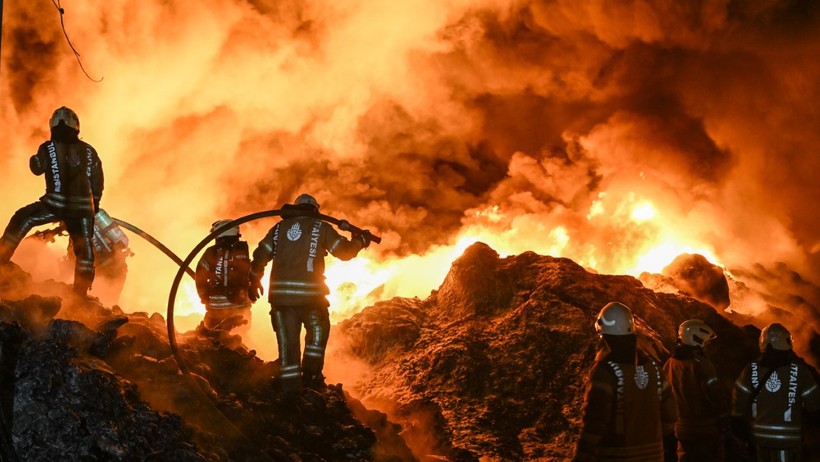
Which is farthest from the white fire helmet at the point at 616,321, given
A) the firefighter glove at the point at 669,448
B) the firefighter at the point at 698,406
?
the firefighter at the point at 698,406

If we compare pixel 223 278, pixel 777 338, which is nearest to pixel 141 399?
pixel 223 278

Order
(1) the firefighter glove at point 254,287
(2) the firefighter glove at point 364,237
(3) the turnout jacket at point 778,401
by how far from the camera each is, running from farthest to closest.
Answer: (1) the firefighter glove at point 254,287 → (2) the firefighter glove at point 364,237 → (3) the turnout jacket at point 778,401

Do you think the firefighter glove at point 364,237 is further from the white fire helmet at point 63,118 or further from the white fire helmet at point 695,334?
the white fire helmet at point 695,334

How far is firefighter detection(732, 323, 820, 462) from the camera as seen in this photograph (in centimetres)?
679

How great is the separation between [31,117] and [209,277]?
11.6m

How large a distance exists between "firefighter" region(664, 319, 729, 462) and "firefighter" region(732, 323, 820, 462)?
0.79 feet

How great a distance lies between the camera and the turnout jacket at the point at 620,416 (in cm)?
461

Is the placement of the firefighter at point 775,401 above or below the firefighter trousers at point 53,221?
below

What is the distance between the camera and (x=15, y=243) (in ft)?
23.5

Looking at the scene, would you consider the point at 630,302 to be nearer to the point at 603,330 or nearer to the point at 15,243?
the point at 603,330

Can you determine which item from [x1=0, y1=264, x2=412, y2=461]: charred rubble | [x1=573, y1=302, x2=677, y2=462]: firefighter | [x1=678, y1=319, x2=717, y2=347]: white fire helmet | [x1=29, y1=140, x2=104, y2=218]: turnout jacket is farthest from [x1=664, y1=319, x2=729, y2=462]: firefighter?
[x1=29, y1=140, x2=104, y2=218]: turnout jacket

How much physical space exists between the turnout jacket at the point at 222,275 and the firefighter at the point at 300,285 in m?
1.57

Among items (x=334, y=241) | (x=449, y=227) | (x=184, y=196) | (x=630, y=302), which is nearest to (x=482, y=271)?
(x=630, y=302)

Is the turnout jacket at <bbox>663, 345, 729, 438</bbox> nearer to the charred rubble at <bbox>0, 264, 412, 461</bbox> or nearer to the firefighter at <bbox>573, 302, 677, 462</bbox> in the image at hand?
the firefighter at <bbox>573, 302, 677, 462</bbox>
